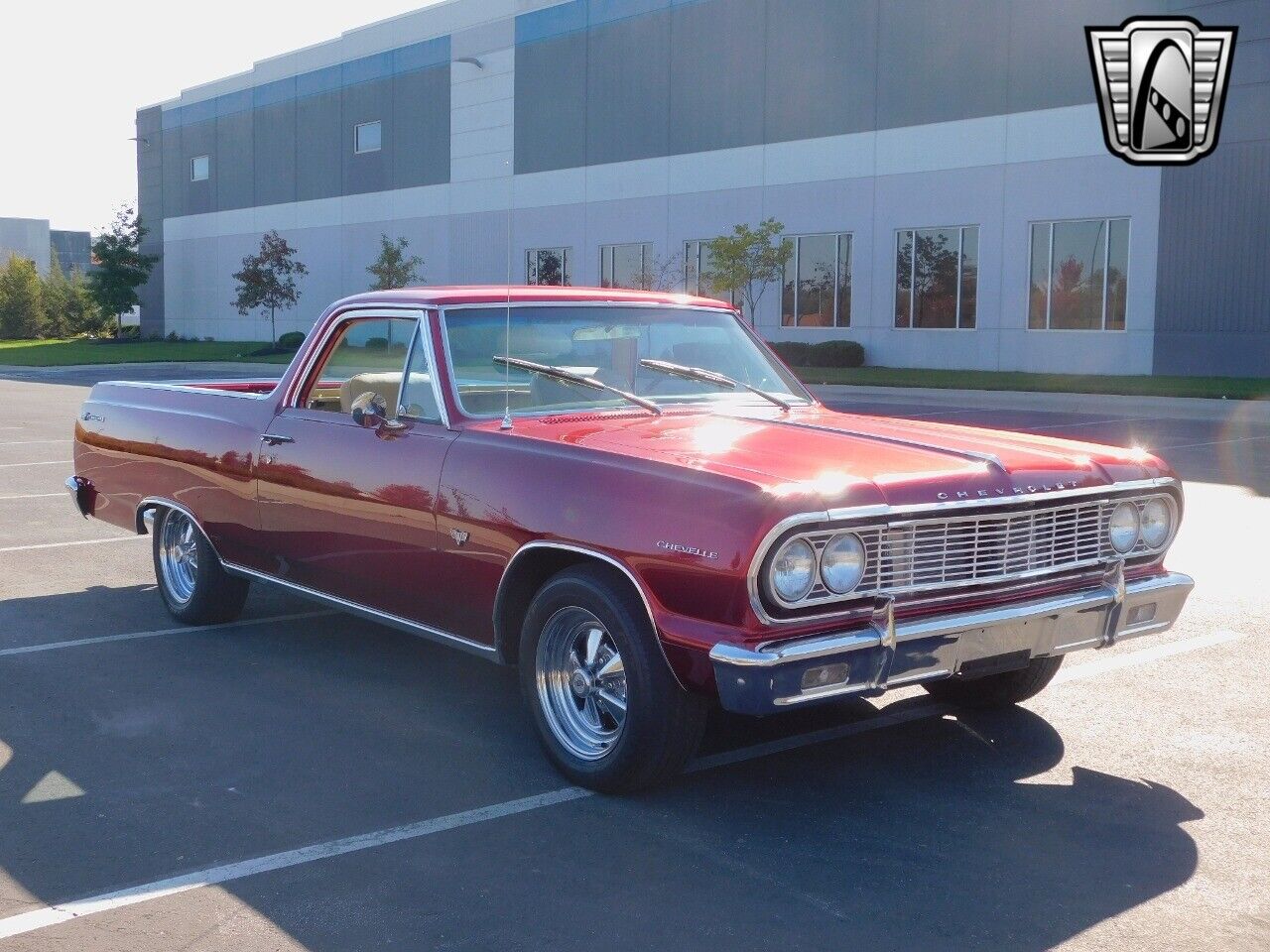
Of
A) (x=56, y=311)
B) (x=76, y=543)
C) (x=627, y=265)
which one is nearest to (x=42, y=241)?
(x=56, y=311)

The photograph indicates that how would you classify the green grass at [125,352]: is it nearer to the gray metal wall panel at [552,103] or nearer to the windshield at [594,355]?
the gray metal wall panel at [552,103]

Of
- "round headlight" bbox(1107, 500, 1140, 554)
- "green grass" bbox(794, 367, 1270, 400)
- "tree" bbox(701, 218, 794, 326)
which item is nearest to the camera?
"round headlight" bbox(1107, 500, 1140, 554)

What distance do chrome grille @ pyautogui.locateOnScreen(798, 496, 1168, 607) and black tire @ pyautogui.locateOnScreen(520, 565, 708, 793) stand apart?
1.78 feet

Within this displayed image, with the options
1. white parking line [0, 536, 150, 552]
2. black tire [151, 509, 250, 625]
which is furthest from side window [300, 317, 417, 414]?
white parking line [0, 536, 150, 552]

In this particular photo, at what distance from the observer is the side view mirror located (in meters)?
5.64

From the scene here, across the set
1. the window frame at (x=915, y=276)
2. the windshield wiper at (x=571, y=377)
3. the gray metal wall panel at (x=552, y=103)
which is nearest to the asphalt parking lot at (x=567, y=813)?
the windshield wiper at (x=571, y=377)

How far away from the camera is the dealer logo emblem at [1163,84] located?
19.7 metres

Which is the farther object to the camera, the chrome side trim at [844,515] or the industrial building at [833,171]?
the industrial building at [833,171]

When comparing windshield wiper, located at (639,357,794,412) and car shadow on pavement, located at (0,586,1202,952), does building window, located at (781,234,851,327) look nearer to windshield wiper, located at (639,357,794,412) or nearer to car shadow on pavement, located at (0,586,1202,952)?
windshield wiper, located at (639,357,794,412)

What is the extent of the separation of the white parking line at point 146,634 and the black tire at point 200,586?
0.12ft

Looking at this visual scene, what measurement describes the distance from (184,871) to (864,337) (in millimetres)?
30941

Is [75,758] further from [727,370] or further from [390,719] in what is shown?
[727,370]

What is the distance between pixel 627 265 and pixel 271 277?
53.6 ft

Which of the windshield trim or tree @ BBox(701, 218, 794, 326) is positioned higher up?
tree @ BBox(701, 218, 794, 326)
